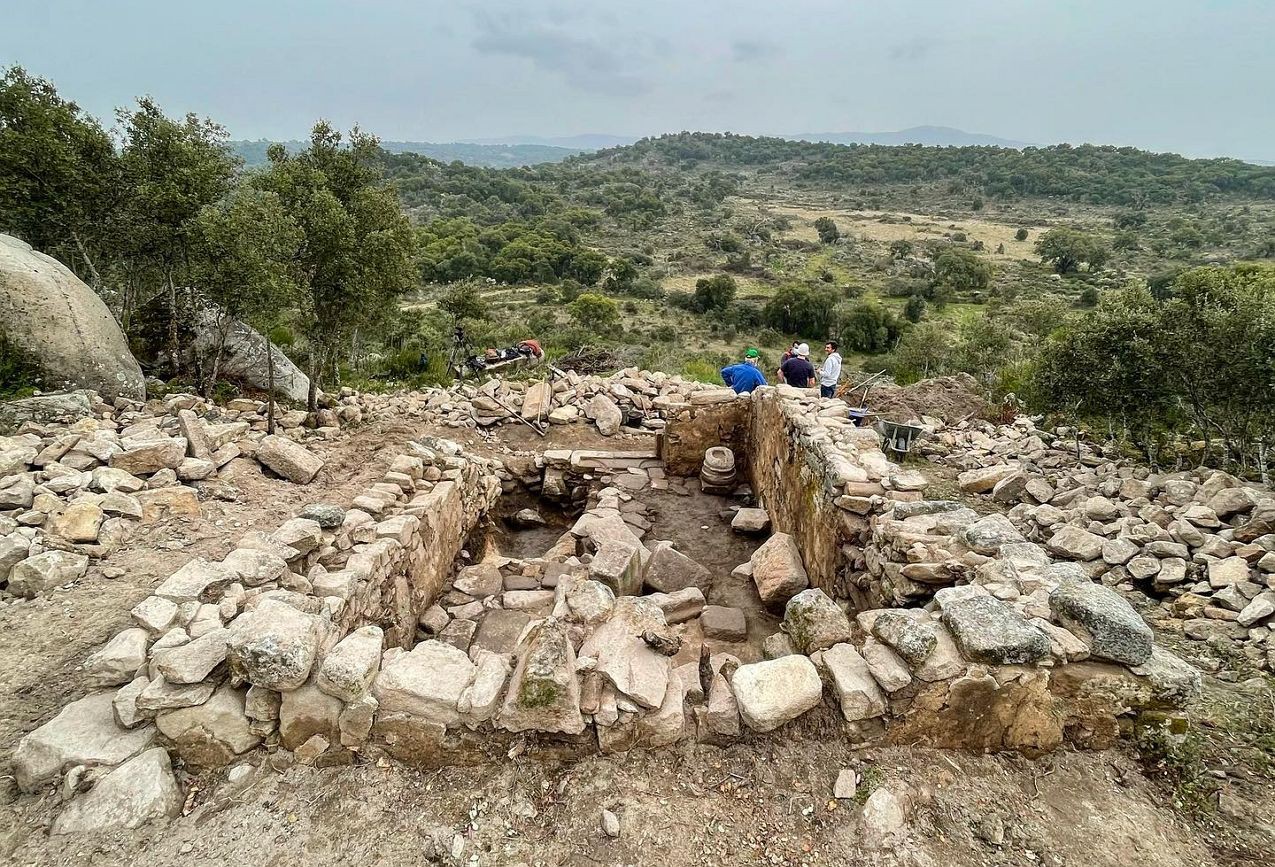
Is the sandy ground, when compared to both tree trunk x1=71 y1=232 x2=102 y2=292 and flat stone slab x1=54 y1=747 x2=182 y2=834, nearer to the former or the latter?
flat stone slab x1=54 y1=747 x2=182 y2=834

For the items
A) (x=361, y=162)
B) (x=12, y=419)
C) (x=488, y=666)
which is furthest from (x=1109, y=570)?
(x=361, y=162)

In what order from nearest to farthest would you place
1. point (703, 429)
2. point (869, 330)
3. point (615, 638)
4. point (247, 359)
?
point (615, 638) → point (703, 429) → point (247, 359) → point (869, 330)

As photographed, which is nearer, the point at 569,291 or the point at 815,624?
the point at 815,624

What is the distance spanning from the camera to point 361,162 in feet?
33.3

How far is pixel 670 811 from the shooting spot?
305 centimetres

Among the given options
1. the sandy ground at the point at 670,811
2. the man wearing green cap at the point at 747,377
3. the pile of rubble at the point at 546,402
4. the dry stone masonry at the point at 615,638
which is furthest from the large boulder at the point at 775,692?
the man wearing green cap at the point at 747,377

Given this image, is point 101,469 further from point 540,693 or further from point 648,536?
point 648,536

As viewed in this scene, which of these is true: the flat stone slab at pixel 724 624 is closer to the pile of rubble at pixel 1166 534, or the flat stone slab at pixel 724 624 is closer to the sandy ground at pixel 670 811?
the sandy ground at pixel 670 811

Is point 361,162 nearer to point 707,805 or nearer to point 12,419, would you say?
point 12,419

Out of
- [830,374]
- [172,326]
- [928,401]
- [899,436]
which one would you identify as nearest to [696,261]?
[928,401]

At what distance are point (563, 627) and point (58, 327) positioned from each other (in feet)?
27.6

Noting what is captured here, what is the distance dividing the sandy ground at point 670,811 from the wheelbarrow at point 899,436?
22.6 feet

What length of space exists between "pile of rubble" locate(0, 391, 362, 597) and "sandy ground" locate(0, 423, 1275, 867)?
1305 millimetres

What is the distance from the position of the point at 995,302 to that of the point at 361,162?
48236mm
